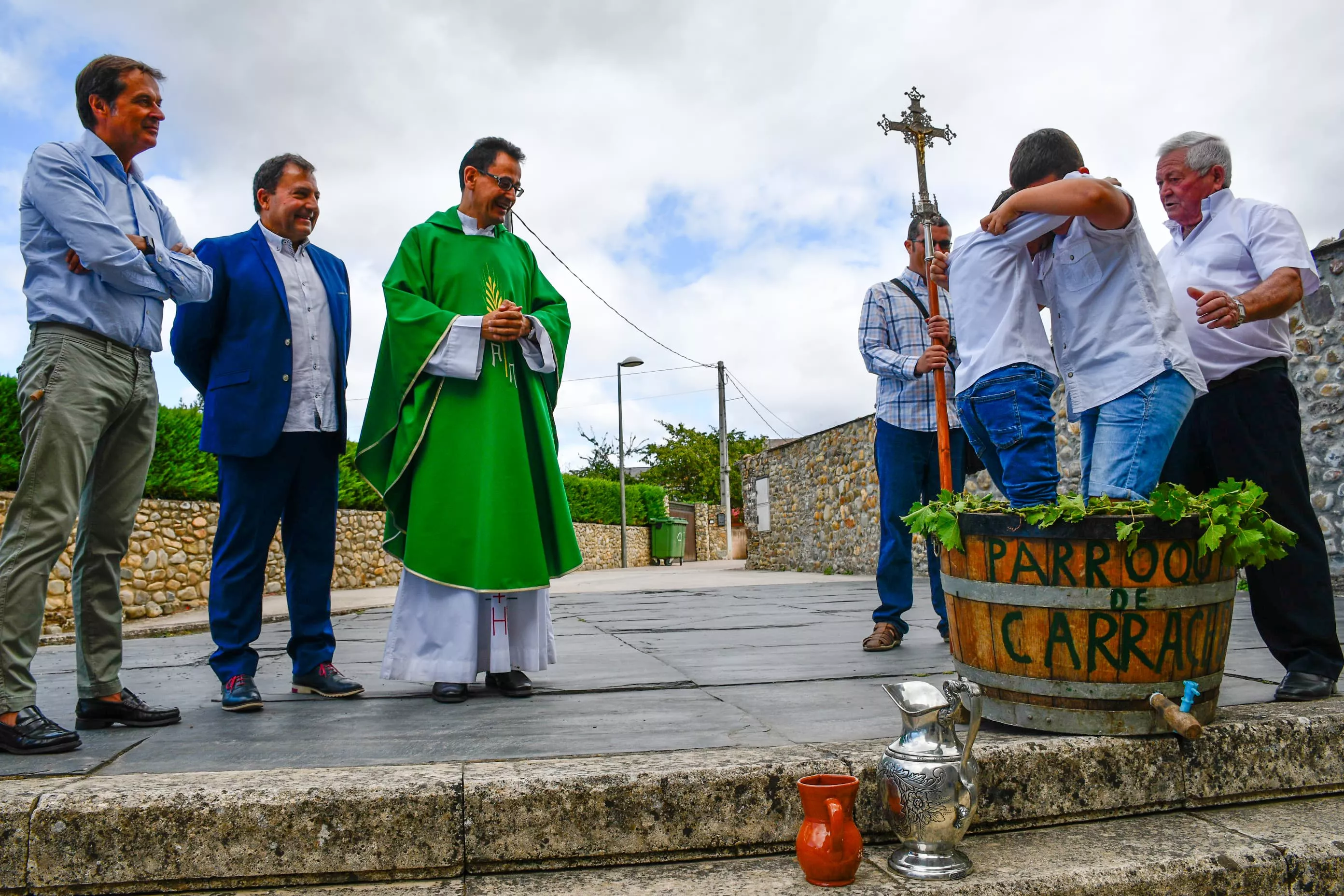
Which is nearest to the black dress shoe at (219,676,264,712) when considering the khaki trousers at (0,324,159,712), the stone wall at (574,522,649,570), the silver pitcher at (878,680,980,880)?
the khaki trousers at (0,324,159,712)

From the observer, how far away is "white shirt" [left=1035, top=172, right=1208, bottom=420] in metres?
2.29

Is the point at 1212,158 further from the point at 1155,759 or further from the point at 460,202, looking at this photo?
the point at 460,202

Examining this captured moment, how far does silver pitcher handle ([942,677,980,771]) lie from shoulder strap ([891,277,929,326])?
2.41 m

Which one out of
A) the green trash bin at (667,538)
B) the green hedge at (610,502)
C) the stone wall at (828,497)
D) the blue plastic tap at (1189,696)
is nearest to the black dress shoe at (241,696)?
the blue plastic tap at (1189,696)

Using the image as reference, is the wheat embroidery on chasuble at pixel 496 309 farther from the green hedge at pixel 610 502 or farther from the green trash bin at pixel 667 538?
the green trash bin at pixel 667 538

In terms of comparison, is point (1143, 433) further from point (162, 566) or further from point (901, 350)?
point (162, 566)

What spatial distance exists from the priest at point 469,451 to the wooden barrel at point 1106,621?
4.63 feet

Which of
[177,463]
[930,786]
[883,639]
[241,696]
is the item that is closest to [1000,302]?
[930,786]

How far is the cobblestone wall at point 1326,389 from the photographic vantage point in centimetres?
531

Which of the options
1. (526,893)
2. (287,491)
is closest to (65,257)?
(287,491)

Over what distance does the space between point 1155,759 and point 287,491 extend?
2.66 meters

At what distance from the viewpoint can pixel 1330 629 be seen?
2.39 metres

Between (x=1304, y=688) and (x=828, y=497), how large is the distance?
408 inches

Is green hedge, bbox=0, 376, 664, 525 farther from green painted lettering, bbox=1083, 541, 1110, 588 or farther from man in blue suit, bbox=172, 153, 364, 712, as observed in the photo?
green painted lettering, bbox=1083, 541, 1110, 588
